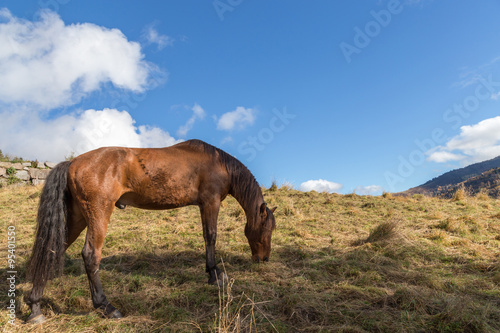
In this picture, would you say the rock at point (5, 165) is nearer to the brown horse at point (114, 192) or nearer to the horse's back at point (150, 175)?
the brown horse at point (114, 192)

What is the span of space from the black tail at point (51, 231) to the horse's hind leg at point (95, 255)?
14.5 inches

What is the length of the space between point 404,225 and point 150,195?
7.43 metres

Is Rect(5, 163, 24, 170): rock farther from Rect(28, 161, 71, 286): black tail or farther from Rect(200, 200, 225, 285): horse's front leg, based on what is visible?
Rect(200, 200, 225, 285): horse's front leg

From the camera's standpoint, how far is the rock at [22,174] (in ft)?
46.2

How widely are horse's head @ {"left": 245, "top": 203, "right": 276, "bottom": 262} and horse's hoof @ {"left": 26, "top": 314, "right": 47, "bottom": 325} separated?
314 centimetres

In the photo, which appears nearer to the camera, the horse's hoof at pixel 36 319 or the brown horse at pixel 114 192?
the horse's hoof at pixel 36 319

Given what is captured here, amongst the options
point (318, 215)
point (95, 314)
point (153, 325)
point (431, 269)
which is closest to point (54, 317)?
point (95, 314)

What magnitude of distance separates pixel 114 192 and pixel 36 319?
5.45 feet

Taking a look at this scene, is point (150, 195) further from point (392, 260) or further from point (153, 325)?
point (392, 260)

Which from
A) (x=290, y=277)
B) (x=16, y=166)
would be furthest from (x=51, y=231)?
(x=16, y=166)

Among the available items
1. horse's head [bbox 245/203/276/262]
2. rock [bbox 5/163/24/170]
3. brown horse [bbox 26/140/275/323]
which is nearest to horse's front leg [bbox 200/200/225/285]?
brown horse [bbox 26/140/275/323]

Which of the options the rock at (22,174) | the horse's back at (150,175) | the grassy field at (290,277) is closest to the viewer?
the grassy field at (290,277)

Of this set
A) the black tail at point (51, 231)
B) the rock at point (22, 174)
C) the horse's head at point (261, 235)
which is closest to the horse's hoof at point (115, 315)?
the black tail at point (51, 231)

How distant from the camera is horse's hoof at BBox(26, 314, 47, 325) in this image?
3.08m
